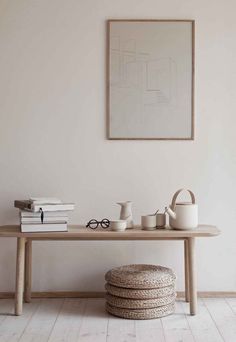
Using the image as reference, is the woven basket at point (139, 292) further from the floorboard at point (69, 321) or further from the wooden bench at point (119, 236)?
the floorboard at point (69, 321)

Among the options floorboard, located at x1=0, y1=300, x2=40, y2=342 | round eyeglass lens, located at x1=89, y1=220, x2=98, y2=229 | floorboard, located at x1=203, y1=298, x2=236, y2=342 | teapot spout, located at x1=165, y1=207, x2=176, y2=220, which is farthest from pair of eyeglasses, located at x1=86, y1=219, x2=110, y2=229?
floorboard, located at x1=203, y1=298, x2=236, y2=342

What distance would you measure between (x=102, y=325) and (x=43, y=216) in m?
0.78

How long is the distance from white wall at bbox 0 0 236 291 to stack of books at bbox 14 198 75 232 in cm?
44

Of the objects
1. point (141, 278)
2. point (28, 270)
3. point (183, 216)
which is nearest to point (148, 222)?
point (183, 216)

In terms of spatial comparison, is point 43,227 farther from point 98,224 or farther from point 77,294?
→ point 77,294

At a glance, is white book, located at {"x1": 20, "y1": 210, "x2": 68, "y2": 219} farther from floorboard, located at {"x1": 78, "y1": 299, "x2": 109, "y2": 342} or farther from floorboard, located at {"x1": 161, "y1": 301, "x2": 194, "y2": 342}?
floorboard, located at {"x1": 161, "y1": 301, "x2": 194, "y2": 342}

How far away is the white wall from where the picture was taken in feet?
13.9

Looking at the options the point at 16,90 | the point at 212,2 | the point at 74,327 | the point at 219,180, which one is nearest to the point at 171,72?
the point at 212,2

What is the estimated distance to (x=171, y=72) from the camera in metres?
4.22

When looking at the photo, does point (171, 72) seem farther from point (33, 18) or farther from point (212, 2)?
point (33, 18)

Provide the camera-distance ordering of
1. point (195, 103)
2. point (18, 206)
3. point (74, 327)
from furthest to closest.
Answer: point (195, 103), point (18, 206), point (74, 327)

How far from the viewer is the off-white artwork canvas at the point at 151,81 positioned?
4219mm

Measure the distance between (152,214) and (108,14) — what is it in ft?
4.87

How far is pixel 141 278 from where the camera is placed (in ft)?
12.3
